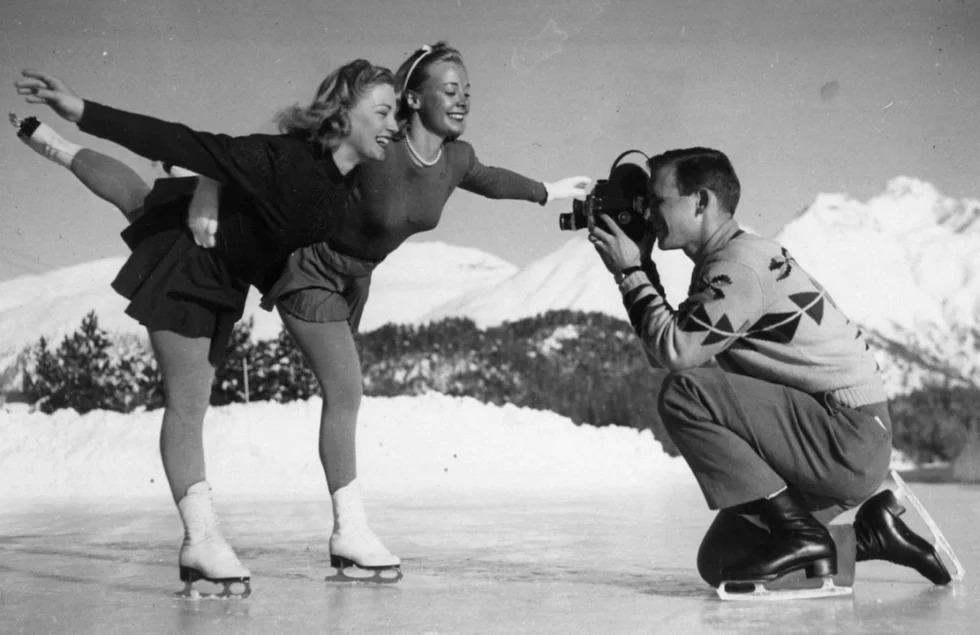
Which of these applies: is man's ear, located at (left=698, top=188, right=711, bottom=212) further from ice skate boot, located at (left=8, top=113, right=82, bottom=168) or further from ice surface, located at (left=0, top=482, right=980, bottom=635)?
ice skate boot, located at (left=8, top=113, right=82, bottom=168)

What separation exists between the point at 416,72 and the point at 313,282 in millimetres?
477

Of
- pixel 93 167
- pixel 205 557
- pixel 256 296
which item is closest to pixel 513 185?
pixel 93 167

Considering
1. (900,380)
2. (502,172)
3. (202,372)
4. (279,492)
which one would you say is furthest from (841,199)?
(202,372)

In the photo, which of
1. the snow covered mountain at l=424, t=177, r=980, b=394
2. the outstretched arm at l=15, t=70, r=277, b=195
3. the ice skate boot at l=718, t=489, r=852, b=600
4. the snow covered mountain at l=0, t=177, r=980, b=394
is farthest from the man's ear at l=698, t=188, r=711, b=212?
the snow covered mountain at l=424, t=177, r=980, b=394

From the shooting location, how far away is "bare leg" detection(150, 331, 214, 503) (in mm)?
2018

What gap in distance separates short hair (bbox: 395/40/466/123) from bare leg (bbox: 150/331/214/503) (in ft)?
2.07

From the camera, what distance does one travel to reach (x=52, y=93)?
172 cm

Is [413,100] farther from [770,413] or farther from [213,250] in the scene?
[770,413]

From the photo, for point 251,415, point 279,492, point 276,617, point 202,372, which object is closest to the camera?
point 276,617

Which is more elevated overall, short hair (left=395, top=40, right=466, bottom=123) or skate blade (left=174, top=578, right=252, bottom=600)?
short hair (left=395, top=40, right=466, bottom=123)

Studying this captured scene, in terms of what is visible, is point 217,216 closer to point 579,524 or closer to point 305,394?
point 579,524

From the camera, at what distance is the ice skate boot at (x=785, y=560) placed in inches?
71.4

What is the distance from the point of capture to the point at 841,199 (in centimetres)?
1024

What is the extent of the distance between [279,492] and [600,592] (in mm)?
3643
